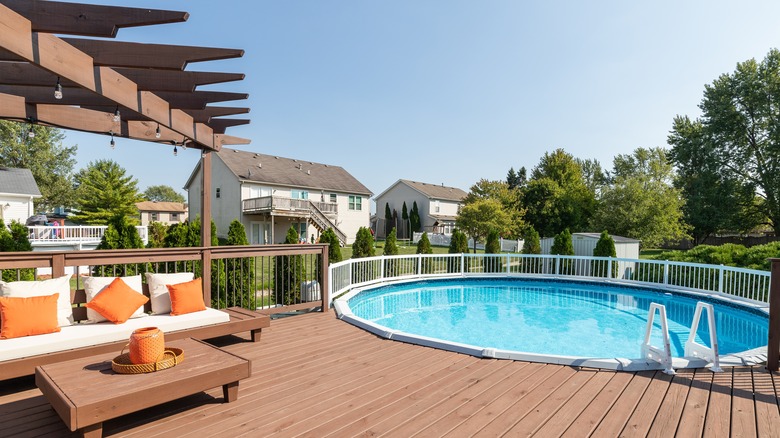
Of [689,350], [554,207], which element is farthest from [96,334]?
[554,207]

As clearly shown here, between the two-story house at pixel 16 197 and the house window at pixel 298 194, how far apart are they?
12.3 meters

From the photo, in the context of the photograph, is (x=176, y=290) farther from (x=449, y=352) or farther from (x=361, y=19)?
(x=361, y=19)

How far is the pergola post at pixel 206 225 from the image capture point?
207 inches

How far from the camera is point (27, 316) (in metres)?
3.42

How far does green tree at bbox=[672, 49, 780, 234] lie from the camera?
2426cm

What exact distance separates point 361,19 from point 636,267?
416 inches

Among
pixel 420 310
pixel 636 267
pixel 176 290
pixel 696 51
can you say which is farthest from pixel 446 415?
pixel 696 51

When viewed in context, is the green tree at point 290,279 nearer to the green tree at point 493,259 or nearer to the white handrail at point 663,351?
the white handrail at point 663,351

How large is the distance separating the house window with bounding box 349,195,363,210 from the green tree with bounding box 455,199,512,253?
11762mm

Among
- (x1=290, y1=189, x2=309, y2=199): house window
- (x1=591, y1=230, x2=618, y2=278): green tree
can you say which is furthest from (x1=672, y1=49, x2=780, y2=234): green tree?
(x1=290, y1=189, x2=309, y2=199): house window

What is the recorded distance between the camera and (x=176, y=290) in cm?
441

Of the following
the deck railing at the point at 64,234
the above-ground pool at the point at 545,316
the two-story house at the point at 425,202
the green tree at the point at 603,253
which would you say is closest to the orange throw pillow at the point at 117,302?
the above-ground pool at the point at 545,316

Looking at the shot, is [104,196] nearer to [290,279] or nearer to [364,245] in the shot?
[364,245]

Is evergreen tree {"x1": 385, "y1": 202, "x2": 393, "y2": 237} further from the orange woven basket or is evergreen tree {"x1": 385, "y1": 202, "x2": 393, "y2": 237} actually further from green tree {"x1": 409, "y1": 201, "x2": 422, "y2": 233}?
the orange woven basket
